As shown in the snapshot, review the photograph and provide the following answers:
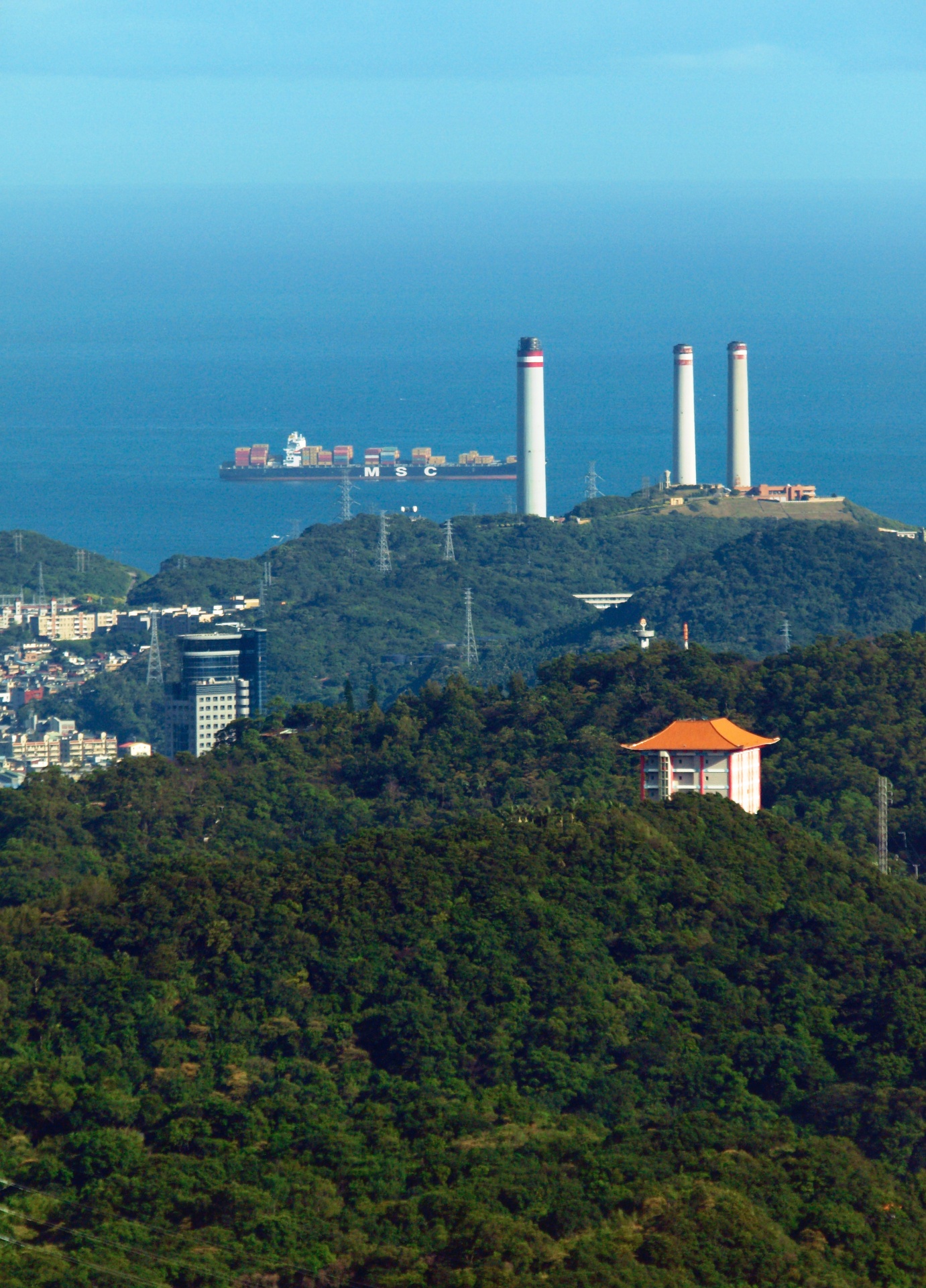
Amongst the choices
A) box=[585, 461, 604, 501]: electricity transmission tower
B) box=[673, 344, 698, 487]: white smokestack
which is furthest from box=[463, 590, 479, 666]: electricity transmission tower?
box=[585, 461, 604, 501]: electricity transmission tower

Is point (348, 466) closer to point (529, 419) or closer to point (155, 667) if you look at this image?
point (529, 419)

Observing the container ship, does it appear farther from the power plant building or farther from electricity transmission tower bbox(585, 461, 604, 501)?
the power plant building

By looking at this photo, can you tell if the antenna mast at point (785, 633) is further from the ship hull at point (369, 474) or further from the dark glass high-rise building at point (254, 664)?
the ship hull at point (369, 474)

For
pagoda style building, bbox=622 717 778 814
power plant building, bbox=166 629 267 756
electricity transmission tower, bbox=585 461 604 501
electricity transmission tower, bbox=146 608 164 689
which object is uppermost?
electricity transmission tower, bbox=585 461 604 501

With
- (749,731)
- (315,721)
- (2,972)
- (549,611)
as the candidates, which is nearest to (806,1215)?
(2,972)

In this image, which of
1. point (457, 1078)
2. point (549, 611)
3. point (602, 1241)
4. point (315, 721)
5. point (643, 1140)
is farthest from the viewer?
point (549, 611)

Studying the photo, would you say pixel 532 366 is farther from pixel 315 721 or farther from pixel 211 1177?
pixel 211 1177

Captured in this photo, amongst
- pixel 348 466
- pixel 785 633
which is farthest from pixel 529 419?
pixel 348 466
